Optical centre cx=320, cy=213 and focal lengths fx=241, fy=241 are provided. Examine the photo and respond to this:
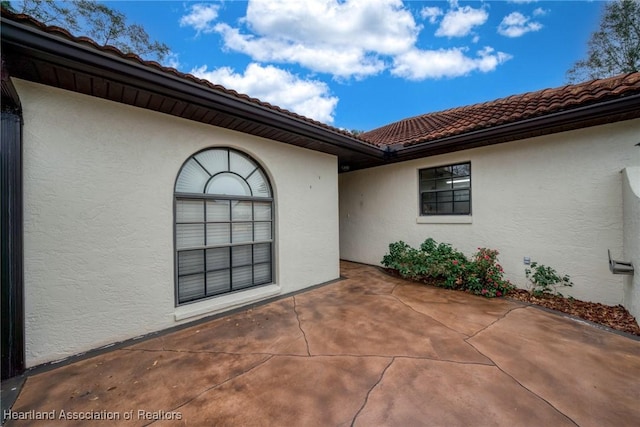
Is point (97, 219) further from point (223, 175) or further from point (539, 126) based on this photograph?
point (539, 126)

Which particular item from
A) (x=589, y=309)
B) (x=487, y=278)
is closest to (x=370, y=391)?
(x=487, y=278)

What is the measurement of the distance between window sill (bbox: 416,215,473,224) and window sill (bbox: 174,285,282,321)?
4.26 meters

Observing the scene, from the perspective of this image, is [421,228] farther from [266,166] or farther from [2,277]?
[2,277]

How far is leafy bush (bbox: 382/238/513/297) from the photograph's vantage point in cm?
505

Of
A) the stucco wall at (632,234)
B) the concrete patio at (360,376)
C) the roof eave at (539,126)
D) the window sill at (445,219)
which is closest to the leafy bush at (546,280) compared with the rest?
the stucco wall at (632,234)

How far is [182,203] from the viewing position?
4016 mm

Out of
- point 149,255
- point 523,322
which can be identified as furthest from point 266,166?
point 523,322

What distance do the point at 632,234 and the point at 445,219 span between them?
9.83 feet

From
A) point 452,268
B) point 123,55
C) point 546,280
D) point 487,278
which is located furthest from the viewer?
point 452,268

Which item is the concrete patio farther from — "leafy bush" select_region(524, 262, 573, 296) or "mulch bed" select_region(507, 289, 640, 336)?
"leafy bush" select_region(524, 262, 573, 296)

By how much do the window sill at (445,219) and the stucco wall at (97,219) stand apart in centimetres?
516

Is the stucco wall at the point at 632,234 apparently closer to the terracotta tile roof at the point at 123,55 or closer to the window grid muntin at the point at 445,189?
the window grid muntin at the point at 445,189

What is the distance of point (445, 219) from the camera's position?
627 centimetres

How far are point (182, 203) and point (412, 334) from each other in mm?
4098
